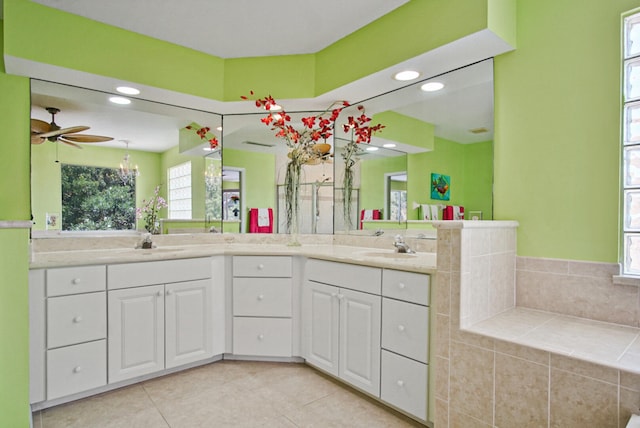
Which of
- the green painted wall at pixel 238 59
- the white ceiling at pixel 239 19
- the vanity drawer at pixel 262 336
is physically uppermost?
the white ceiling at pixel 239 19

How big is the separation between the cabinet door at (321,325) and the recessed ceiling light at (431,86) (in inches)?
56.1

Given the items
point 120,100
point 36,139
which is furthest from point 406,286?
point 36,139

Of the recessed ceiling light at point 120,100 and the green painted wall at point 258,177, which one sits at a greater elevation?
the recessed ceiling light at point 120,100

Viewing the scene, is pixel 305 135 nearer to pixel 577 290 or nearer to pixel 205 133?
pixel 205 133

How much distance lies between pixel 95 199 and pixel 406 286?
226 centimetres

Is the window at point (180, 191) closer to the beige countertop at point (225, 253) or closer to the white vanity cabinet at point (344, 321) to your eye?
the beige countertop at point (225, 253)

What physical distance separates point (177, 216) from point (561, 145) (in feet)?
8.69

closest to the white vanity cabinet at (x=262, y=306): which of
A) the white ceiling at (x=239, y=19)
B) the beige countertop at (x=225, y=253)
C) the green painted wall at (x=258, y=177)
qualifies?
the beige countertop at (x=225, y=253)

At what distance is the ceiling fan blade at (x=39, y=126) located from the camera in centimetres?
227

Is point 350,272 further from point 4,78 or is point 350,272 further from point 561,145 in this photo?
point 4,78

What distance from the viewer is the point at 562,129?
166 centimetres

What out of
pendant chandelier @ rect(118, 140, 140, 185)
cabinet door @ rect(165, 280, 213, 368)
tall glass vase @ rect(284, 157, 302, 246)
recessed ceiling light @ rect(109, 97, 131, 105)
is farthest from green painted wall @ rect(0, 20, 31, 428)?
tall glass vase @ rect(284, 157, 302, 246)

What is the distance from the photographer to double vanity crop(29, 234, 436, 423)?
1.84m

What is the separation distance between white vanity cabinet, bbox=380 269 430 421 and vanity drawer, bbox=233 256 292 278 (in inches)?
32.3
